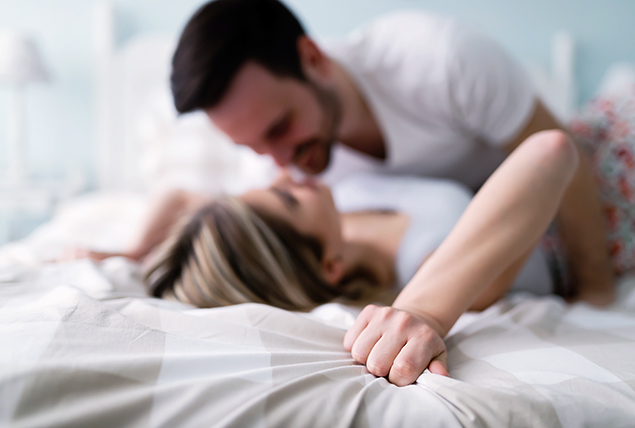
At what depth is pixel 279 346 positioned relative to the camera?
1.44 feet

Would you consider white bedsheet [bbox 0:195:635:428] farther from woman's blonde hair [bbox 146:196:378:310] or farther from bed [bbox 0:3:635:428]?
woman's blonde hair [bbox 146:196:378:310]

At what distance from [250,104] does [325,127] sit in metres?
0.24

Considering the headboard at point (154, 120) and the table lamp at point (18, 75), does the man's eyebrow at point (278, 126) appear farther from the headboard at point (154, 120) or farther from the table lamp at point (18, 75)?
the table lamp at point (18, 75)

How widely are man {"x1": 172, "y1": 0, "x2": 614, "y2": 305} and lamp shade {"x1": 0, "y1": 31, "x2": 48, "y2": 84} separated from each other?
1511 mm

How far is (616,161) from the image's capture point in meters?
1.05

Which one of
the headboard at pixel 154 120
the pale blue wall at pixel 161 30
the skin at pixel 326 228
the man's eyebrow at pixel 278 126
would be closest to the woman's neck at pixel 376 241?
the skin at pixel 326 228

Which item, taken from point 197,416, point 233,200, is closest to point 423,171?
point 233,200

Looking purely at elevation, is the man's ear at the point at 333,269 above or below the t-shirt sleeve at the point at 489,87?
below

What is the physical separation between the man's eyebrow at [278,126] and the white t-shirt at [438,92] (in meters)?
0.29

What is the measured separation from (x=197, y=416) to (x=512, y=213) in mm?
416

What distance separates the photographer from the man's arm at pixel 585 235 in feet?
3.12

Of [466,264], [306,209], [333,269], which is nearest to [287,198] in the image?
[306,209]

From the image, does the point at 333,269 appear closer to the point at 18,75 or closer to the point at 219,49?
the point at 219,49

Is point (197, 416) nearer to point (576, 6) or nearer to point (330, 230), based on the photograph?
point (330, 230)
